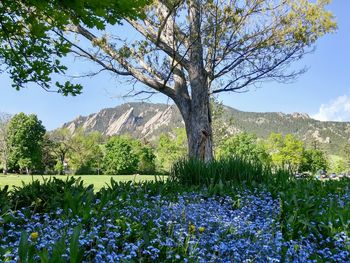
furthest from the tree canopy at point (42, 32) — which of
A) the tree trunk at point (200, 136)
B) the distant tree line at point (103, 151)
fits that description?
the distant tree line at point (103, 151)

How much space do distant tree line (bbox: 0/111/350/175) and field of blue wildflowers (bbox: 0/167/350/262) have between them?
38.8 meters

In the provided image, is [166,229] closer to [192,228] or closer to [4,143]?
[192,228]

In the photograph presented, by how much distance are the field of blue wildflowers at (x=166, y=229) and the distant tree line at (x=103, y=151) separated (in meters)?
38.8

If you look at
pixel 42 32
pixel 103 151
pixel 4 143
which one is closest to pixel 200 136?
pixel 42 32

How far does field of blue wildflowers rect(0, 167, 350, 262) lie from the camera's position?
2.60 m

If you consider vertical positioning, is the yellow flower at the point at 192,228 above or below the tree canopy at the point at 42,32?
below

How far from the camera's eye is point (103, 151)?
67562 millimetres

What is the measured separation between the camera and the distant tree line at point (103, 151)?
51.1 meters

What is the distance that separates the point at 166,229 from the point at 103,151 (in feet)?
215

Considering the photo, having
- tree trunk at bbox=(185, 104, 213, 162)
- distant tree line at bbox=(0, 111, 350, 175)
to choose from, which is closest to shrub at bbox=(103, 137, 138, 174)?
distant tree line at bbox=(0, 111, 350, 175)

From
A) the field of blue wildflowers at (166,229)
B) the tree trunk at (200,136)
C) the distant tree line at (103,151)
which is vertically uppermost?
the distant tree line at (103,151)

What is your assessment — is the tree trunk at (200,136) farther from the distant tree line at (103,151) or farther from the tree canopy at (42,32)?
the distant tree line at (103,151)

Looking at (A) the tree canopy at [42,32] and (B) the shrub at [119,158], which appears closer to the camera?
(A) the tree canopy at [42,32]

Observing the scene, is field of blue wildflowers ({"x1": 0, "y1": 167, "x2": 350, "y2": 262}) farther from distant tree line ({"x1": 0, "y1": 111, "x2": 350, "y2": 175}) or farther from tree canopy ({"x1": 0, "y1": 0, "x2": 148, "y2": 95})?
distant tree line ({"x1": 0, "y1": 111, "x2": 350, "y2": 175})
